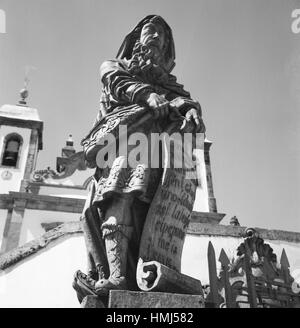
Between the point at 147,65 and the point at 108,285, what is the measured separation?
6.14 ft

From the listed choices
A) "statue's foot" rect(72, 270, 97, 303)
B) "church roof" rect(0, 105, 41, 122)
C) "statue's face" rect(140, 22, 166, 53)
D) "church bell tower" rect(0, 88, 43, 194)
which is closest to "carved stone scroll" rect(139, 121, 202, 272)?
"statue's foot" rect(72, 270, 97, 303)

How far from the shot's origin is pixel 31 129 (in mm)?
19906

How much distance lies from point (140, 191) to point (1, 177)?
16.7 m

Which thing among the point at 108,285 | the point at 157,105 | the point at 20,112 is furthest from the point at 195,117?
the point at 20,112

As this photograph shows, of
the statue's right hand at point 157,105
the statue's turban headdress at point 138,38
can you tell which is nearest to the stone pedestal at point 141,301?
the statue's right hand at point 157,105

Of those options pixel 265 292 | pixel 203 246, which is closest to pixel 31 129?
pixel 203 246

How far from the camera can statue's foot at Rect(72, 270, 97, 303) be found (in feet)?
8.38

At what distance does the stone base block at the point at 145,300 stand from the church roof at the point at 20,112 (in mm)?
18754

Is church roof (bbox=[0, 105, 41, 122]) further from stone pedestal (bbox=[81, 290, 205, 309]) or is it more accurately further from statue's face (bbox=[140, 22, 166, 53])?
stone pedestal (bbox=[81, 290, 205, 309])

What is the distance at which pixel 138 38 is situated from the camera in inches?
148

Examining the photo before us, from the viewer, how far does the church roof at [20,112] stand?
20.2m

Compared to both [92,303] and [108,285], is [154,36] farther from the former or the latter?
[92,303]

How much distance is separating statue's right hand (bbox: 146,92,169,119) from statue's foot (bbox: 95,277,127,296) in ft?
4.10

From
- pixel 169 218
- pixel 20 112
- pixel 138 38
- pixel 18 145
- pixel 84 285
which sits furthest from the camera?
pixel 20 112
